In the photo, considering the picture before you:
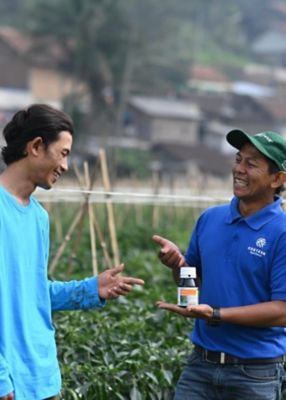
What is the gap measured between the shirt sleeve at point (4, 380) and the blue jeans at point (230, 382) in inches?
41.3

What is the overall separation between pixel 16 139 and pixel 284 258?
3.89 ft

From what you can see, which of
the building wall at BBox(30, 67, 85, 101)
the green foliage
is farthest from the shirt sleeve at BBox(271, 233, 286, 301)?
the building wall at BBox(30, 67, 85, 101)

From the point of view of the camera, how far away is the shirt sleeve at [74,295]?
457cm

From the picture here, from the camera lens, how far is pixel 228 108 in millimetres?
69500

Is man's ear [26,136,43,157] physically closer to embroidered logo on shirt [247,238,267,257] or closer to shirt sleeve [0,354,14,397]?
shirt sleeve [0,354,14,397]

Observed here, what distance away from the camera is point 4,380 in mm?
4012

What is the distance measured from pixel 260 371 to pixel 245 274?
40cm

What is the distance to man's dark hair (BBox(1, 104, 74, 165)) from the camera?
14.1 ft

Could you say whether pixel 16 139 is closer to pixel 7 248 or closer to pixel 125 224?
pixel 7 248

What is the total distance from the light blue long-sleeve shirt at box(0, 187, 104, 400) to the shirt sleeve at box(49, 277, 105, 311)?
197 mm

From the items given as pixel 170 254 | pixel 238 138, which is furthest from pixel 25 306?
pixel 238 138

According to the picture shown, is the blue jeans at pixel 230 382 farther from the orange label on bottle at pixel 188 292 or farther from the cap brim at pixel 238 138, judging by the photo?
the cap brim at pixel 238 138

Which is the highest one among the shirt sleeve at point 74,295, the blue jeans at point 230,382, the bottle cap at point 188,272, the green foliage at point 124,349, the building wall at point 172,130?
the building wall at point 172,130

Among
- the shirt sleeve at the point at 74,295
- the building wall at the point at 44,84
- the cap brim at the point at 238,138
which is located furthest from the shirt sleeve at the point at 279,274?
the building wall at the point at 44,84
